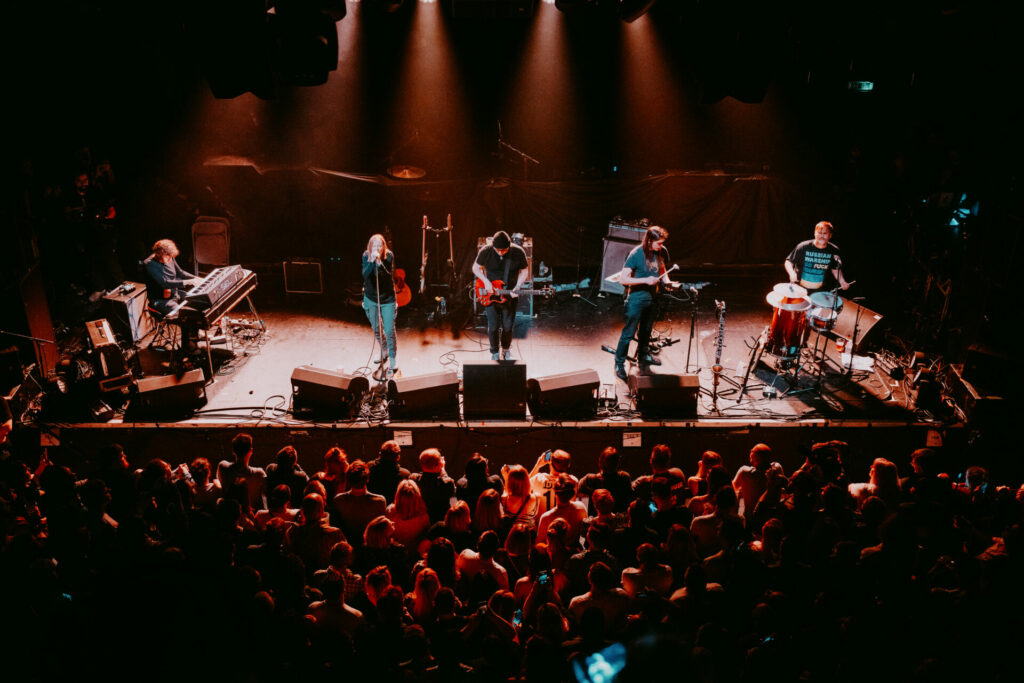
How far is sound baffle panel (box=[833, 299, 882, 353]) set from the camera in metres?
8.83

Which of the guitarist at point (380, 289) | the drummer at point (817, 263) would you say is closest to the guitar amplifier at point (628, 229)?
the drummer at point (817, 263)

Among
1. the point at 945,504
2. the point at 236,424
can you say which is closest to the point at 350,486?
the point at 236,424

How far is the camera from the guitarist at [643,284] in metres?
8.09

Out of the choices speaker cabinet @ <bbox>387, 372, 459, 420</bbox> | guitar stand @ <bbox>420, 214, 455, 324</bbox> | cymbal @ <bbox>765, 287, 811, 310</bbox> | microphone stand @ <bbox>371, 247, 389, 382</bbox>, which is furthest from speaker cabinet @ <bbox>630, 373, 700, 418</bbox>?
guitar stand @ <bbox>420, 214, 455, 324</bbox>

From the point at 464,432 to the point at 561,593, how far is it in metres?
2.72

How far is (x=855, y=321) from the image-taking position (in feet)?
29.4

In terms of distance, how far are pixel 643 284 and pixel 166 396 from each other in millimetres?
5323

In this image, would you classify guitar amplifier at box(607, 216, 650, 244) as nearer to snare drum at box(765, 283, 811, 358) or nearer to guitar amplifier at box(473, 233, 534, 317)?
guitar amplifier at box(473, 233, 534, 317)

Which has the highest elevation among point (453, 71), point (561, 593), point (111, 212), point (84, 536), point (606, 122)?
point (453, 71)

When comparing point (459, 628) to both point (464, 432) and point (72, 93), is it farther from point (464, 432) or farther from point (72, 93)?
point (72, 93)

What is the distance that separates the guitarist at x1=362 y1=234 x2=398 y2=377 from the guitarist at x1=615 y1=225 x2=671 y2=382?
264 centimetres

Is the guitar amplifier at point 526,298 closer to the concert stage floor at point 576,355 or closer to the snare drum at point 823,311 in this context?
the concert stage floor at point 576,355

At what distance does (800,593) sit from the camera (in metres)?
4.39

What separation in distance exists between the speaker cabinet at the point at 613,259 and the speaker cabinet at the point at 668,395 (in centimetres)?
355
